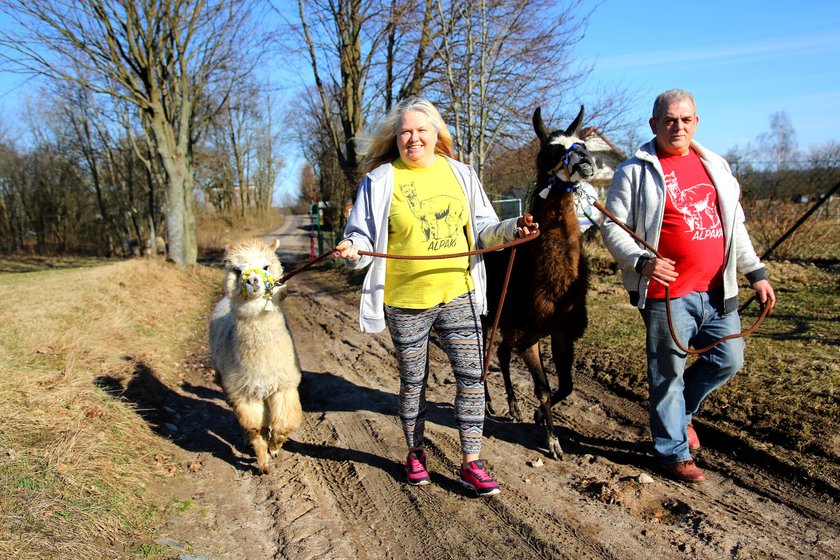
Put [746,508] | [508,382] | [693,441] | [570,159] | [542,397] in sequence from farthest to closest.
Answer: [508,382] → [542,397] → [693,441] → [570,159] → [746,508]

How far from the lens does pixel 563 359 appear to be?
4.39 meters

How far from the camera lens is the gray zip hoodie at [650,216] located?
3469 millimetres

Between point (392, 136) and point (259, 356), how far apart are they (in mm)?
1938

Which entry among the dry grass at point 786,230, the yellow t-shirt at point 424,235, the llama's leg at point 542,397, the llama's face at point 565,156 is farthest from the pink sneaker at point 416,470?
the dry grass at point 786,230

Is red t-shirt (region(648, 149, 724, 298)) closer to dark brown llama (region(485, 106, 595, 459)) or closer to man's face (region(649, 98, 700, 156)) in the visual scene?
man's face (region(649, 98, 700, 156))

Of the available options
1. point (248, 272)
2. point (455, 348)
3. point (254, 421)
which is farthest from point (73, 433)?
point (455, 348)

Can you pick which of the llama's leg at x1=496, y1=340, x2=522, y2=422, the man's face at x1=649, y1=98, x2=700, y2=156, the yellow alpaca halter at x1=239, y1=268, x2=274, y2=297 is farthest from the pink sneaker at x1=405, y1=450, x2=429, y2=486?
the man's face at x1=649, y1=98, x2=700, y2=156

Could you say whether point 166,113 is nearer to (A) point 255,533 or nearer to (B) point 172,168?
(B) point 172,168

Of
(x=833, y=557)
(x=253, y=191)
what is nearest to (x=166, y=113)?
(x=833, y=557)

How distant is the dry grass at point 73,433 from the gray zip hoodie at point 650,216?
11.0 ft

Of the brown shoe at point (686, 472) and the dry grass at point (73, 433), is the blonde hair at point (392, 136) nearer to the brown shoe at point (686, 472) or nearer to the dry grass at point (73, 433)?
the brown shoe at point (686, 472)

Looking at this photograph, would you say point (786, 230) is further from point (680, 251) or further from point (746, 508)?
point (746, 508)

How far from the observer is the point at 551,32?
9.66 m

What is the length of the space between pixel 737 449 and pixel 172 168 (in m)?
17.7
